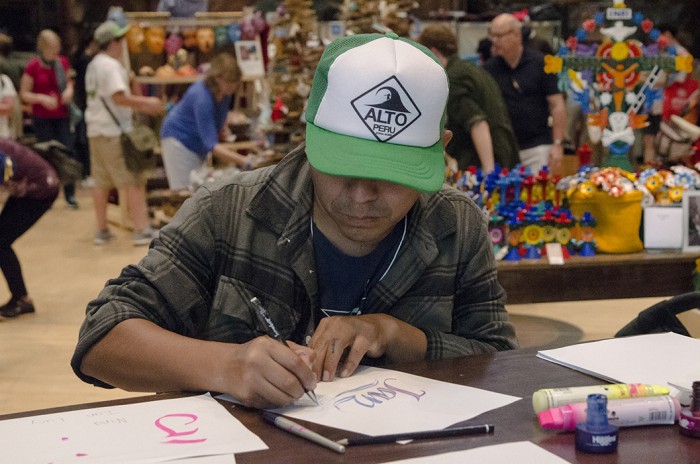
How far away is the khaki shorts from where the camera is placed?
306 inches

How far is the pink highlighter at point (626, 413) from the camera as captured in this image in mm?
1427

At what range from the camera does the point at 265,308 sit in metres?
1.90

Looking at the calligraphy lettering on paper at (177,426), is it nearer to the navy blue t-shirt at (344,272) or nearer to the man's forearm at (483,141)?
the navy blue t-shirt at (344,272)

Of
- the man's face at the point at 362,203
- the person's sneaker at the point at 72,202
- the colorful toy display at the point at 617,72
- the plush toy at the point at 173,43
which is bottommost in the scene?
the person's sneaker at the point at 72,202

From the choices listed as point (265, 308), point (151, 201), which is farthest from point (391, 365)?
point (151, 201)

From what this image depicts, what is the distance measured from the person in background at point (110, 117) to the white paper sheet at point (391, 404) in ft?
20.5

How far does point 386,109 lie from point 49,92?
9067 mm

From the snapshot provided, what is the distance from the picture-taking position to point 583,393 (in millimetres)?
1476

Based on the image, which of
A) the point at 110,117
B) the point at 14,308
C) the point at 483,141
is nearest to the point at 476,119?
the point at 483,141

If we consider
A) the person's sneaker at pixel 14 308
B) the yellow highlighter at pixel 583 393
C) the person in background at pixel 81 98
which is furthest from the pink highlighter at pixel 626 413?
the person in background at pixel 81 98

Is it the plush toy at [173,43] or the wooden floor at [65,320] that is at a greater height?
the plush toy at [173,43]

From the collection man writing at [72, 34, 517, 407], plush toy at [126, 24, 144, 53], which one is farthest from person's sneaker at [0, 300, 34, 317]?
man writing at [72, 34, 517, 407]

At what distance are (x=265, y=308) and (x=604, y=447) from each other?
0.75 metres

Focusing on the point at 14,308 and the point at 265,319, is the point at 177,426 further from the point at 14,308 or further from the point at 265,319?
the point at 14,308
